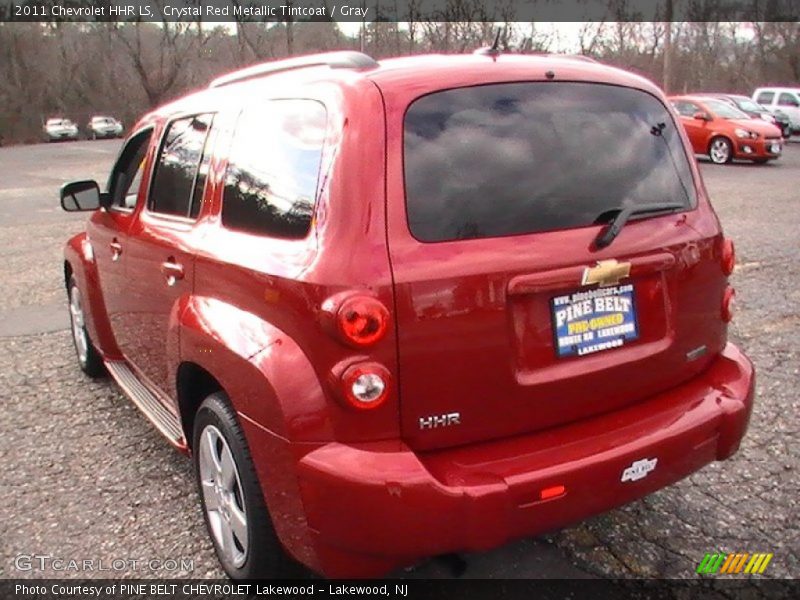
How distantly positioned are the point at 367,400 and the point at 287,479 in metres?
0.36

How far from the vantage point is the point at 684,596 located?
2572mm

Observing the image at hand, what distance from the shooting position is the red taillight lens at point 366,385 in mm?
2062

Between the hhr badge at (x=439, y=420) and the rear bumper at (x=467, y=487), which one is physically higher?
the hhr badge at (x=439, y=420)

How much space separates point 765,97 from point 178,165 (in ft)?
100

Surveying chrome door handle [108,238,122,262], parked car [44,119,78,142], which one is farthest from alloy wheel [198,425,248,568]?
parked car [44,119,78,142]

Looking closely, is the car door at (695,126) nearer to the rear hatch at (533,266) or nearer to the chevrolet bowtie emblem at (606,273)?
the rear hatch at (533,266)

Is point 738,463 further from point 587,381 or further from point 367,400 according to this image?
point 367,400

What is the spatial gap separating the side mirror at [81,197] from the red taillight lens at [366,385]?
8.71 feet

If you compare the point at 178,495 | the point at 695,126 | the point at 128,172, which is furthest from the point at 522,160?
the point at 695,126

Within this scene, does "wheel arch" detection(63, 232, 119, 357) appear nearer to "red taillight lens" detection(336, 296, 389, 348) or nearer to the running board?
the running board

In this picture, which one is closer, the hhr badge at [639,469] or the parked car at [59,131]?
the hhr badge at [639,469]

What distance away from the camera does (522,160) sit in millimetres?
2326

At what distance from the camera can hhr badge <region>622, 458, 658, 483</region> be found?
229cm

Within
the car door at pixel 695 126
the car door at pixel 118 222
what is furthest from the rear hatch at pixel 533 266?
the car door at pixel 695 126
